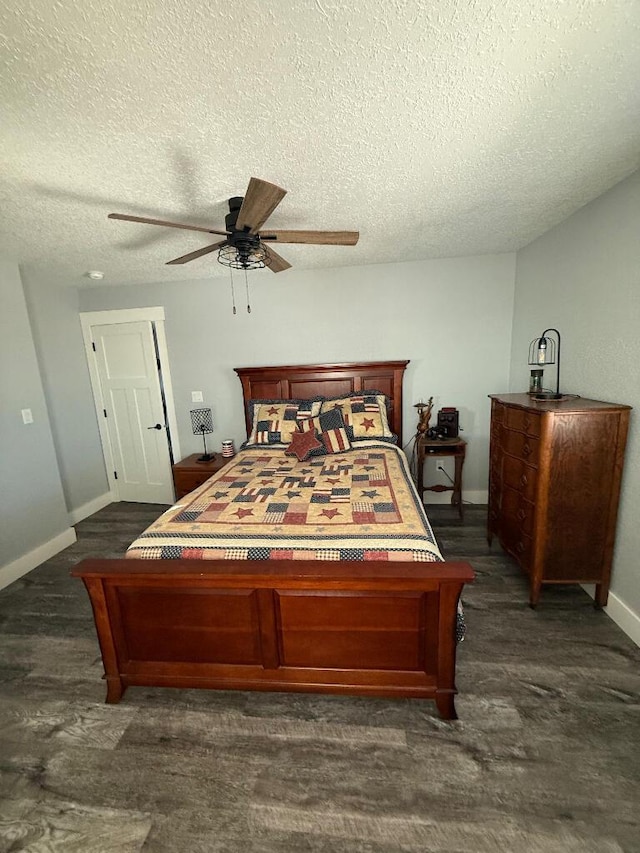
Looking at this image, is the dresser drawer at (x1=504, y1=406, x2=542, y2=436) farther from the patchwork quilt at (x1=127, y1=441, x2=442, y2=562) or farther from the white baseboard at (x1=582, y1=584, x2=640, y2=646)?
the white baseboard at (x1=582, y1=584, x2=640, y2=646)

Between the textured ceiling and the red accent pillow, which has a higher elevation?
the textured ceiling

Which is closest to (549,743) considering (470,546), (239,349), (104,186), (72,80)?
(470,546)

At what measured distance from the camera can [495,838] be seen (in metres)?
1.10

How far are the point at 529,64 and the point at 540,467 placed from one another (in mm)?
1741

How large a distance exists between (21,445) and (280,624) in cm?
263

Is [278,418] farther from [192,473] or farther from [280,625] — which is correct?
[280,625]

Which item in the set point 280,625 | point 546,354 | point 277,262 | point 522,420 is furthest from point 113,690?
point 546,354

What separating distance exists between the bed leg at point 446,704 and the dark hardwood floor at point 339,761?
4 cm

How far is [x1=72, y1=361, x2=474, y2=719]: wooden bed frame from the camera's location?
4.66ft

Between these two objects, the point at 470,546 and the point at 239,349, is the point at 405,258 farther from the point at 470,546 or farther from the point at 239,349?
the point at 470,546

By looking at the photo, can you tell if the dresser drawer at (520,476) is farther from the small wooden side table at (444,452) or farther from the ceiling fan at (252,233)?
the ceiling fan at (252,233)

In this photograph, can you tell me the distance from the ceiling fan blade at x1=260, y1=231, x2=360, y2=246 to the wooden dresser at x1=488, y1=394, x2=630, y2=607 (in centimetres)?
141

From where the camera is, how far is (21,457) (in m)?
2.75

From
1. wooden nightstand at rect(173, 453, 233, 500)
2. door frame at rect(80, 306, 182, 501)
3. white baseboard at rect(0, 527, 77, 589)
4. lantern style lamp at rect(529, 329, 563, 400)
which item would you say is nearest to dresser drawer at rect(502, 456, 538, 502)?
lantern style lamp at rect(529, 329, 563, 400)
